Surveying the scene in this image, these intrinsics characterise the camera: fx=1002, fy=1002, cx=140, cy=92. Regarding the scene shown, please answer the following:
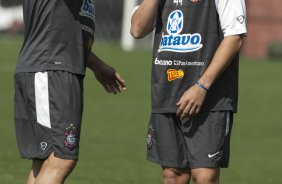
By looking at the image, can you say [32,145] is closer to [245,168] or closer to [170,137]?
[170,137]

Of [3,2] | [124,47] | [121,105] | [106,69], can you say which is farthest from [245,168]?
[3,2]

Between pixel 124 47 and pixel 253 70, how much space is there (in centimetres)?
793

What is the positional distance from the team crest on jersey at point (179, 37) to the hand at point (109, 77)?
75cm

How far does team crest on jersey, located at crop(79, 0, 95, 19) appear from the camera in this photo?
699 centimetres

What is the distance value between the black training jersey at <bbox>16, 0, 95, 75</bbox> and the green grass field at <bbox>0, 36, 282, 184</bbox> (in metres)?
3.48

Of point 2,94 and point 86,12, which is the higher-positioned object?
point 86,12

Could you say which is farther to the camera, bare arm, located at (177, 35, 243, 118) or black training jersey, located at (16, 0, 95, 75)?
black training jersey, located at (16, 0, 95, 75)

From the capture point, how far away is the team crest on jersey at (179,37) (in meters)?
6.88

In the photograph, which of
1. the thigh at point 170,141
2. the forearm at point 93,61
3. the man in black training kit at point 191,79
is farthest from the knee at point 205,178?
the forearm at point 93,61

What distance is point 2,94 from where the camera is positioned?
19156 millimetres

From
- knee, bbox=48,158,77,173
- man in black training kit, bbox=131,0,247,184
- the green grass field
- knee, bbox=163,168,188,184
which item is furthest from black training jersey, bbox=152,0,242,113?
the green grass field

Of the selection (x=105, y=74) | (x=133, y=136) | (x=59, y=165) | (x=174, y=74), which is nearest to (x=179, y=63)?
(x=174, y=74)

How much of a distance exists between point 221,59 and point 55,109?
118cm

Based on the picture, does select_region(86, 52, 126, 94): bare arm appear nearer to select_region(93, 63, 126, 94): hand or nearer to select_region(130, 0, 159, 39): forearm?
select_region(93, 63, 126, 94): hand
